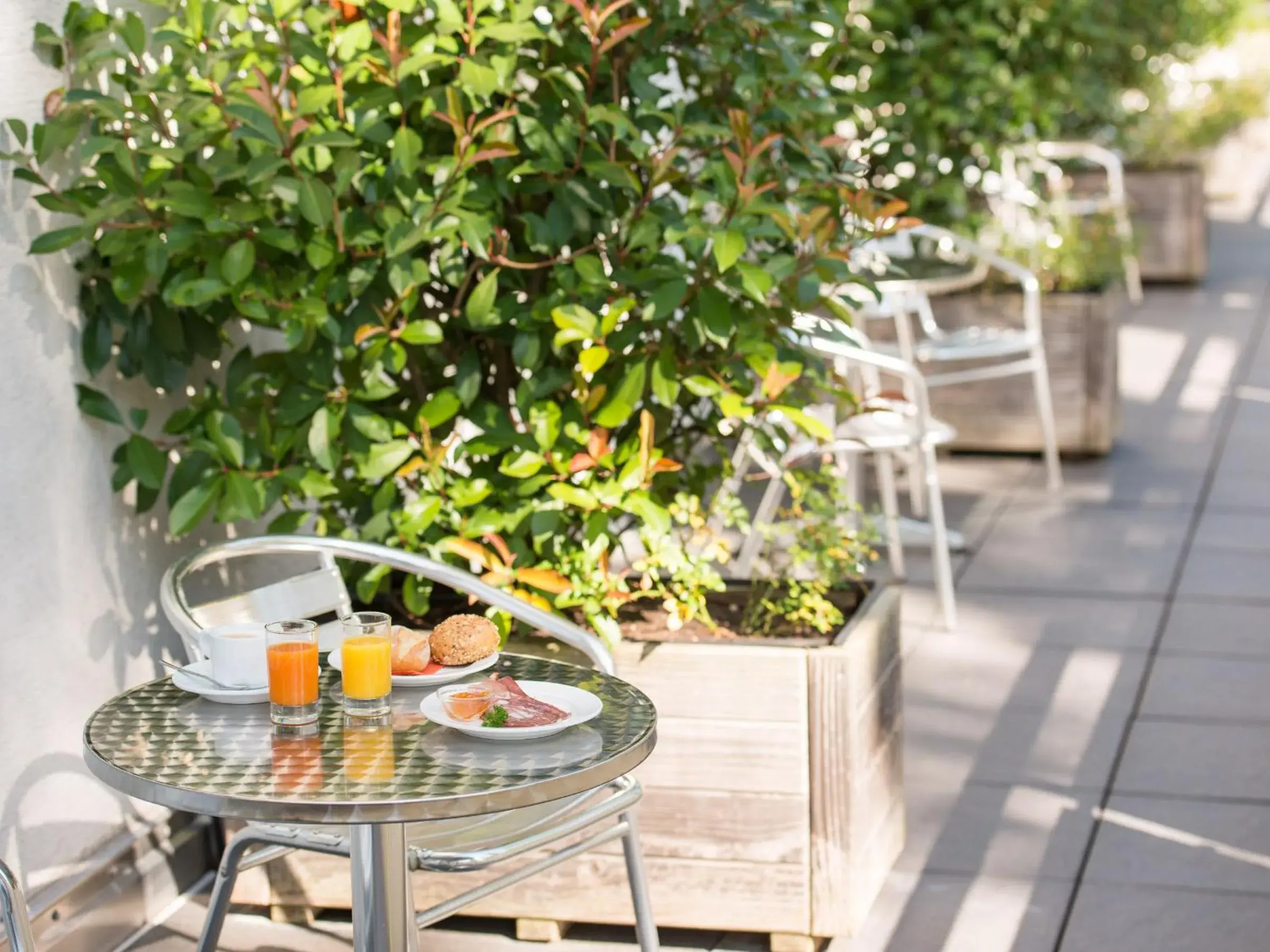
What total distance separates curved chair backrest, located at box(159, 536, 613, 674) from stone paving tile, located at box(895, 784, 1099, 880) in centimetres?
89

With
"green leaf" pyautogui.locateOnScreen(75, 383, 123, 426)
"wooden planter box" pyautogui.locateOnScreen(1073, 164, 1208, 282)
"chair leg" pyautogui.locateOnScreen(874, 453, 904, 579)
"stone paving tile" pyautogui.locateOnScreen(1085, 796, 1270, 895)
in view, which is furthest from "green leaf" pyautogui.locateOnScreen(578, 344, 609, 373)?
"wooden planter box" pyautogui.locateOnScreen(1073, 164, 1208, 282)

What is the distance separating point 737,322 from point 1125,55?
6.36 m

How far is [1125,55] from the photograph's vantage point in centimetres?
830

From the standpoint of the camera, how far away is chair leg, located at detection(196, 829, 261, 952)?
7.49 ft

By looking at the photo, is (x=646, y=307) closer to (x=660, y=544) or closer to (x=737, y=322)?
(x=737, y=322)

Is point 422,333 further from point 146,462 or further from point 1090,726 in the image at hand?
point 1090,726

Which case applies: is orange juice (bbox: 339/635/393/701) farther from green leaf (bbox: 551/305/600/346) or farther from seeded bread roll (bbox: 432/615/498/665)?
green leaf (bbox: 551/305/600/346)

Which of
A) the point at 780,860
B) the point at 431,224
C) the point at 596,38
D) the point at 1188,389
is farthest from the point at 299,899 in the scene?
the point at 1188,389

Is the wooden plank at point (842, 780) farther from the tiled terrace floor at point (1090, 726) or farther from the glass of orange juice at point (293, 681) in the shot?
the glass of orange juice at point (293, 681)

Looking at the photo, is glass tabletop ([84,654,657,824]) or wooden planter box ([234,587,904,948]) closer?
glass tabletop ([84,654,657,824])

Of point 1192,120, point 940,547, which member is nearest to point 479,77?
point 940,547

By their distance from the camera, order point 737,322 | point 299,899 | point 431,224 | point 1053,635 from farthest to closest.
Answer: point 1053,635, point 299,899, point 737,322, point 431,224

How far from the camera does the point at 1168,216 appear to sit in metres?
9.08

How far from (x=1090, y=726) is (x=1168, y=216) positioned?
19.9ft
